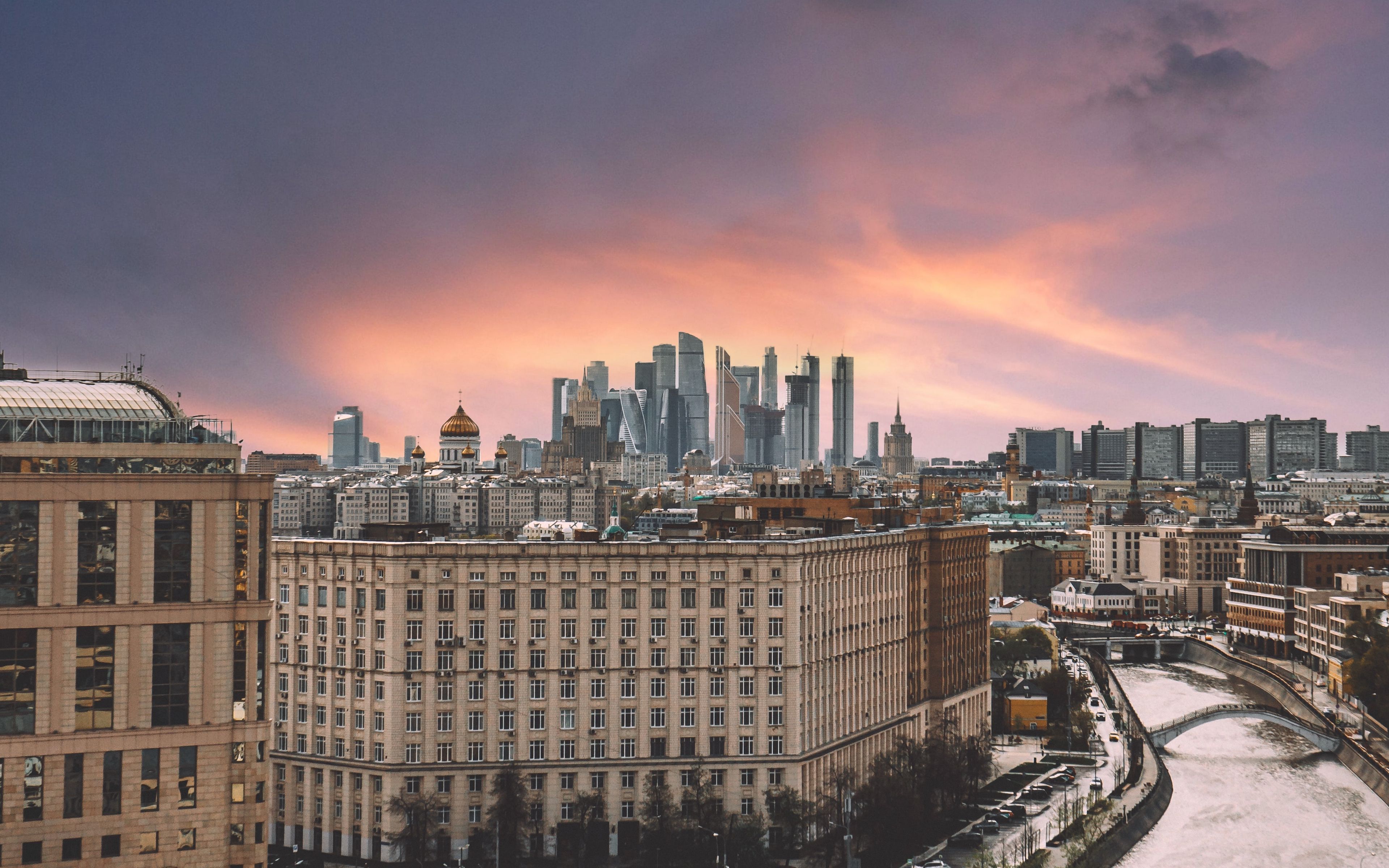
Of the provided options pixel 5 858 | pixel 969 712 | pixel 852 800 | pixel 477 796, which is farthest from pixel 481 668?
pixel 969 712

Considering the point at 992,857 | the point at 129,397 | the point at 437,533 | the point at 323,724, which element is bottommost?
the point at 992,857

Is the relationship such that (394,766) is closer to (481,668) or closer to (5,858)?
(481,668)

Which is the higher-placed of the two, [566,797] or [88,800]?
[88,800]

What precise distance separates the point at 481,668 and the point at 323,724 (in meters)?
10.1

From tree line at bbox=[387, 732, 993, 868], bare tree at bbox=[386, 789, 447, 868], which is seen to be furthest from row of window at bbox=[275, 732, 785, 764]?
bare tree at bbox=[386, 789, 447, 868]

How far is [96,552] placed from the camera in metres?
63.5

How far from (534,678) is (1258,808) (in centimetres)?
6142

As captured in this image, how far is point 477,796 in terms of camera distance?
305ft

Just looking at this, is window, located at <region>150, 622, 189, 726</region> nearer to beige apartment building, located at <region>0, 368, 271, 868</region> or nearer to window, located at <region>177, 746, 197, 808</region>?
beige apartment building, located at <region>0, 368, 271, 868</region>

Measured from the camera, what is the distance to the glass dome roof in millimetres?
65562

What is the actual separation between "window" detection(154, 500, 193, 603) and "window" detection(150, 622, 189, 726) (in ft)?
4.05

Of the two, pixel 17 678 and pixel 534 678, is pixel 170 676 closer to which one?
pixel 17 678

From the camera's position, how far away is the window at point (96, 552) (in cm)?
6325

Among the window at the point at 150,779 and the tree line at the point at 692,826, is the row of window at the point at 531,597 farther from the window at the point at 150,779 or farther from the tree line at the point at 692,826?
the window at the point at 150,779
